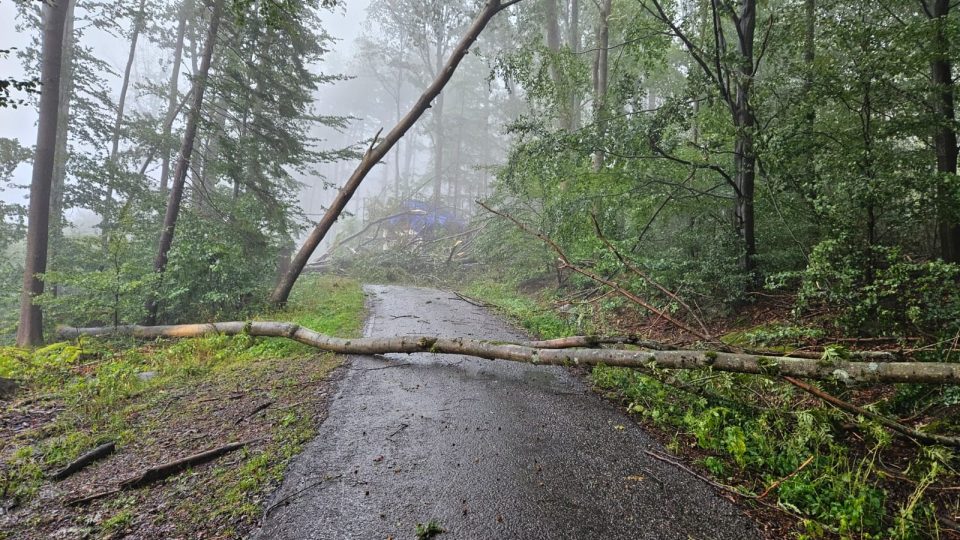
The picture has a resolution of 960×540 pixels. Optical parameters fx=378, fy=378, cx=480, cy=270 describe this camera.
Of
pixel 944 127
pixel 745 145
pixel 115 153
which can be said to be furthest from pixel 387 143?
A: pixel 115 153

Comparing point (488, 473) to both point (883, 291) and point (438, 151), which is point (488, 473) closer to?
point (883, 291)

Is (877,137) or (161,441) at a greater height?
(877,137)

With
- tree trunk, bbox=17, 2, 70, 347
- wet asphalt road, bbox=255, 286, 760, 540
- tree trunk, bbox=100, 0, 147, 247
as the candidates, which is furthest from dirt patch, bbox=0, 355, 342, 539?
tree trunk, bbox=100, 0, 147, 247

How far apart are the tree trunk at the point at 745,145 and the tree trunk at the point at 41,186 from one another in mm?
13634

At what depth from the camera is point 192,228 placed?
9648 millimetres

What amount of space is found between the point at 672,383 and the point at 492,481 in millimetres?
2221

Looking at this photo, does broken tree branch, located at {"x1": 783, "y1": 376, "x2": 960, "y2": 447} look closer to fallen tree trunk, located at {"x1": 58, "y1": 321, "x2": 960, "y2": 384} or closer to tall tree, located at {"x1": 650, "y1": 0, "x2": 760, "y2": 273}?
fallen tree trunk, located at {"x1": 58, "y1": 321, "x2": 960, "y2": 384}

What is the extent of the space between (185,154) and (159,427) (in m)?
7.59

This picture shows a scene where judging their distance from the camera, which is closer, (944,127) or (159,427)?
(159,427)

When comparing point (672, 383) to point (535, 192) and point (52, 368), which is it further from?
point (52, 368)

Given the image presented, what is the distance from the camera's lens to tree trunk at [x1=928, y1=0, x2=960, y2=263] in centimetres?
427

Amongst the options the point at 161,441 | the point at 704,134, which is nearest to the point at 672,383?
the point at 704,134

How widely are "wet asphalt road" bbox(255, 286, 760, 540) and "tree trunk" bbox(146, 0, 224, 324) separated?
298 inches

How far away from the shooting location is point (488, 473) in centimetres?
295
